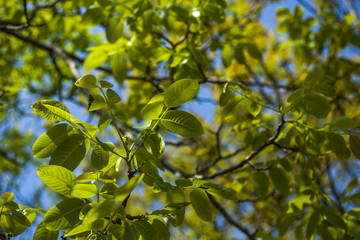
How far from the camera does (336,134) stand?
1.64 meters

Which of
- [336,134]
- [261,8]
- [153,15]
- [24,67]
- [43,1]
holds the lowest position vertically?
[336,134]

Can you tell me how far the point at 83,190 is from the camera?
1086 mm

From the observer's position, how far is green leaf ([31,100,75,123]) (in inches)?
A: 41.3

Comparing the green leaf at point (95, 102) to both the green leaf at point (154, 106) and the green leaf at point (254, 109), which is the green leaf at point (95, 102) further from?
the green leaf at point (254, 109)

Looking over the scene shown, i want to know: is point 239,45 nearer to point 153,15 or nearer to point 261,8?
point 153,15

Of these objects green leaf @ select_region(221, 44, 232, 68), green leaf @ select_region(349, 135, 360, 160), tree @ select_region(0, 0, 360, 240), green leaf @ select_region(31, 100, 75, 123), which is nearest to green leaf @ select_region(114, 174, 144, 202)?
tree @ select_region(0, 0, 360, 240)

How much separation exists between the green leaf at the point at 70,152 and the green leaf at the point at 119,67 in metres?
1.09

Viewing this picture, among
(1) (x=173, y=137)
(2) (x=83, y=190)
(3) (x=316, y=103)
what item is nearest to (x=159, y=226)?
(2) (x=83, y=190)

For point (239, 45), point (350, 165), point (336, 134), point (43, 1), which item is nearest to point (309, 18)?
point (239, 45)

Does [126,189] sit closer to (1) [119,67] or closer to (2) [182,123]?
(2) [182,123]

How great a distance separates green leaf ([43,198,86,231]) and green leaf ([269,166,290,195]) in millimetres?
1248

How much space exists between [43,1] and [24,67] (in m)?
1.15

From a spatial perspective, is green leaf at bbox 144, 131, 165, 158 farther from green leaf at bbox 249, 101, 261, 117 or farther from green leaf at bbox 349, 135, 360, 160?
green leaf at bbox 349, 135, 360, 160

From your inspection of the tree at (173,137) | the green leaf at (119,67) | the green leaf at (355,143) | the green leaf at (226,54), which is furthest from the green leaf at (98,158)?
the green leaf at (226,54)
